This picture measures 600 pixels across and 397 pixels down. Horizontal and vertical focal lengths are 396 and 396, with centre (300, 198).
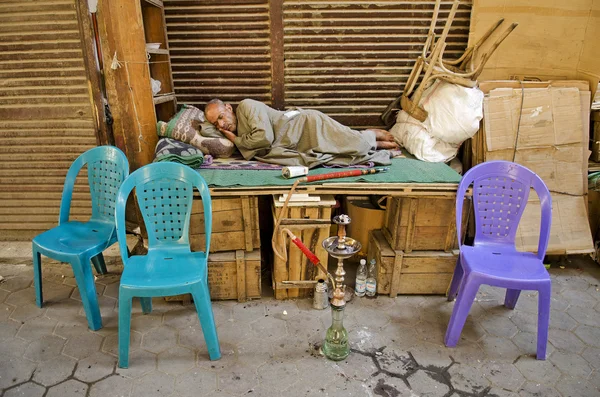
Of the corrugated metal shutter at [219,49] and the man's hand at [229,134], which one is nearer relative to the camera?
the man's hand at [229,134]

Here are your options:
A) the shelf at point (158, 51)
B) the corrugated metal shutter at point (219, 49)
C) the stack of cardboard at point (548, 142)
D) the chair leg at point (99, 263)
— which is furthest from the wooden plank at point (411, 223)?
the chair leg at point (99, 263)

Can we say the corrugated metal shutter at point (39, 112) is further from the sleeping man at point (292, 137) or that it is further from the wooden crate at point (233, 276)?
the wooden crate at point (233, 276)

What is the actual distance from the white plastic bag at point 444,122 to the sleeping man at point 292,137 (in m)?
0.36

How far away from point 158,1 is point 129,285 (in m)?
2.61

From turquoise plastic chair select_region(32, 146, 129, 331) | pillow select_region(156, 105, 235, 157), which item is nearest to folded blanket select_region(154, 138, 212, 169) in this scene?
pillow select_region(156, 105, 235, 157)

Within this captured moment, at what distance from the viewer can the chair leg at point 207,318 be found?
8.20ft

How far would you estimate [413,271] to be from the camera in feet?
10.8

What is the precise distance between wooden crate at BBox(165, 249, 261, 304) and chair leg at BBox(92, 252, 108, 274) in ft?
2.65

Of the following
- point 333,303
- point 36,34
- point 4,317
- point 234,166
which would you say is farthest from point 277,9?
point 4,317

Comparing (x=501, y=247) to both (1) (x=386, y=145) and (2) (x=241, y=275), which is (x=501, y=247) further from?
(2) (x=241, y=275)

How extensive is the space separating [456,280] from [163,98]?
3049 mm

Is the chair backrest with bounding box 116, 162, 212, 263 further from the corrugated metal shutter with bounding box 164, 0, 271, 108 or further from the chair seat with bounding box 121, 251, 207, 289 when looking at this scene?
the corrugated metal shutter with bounding box 164, 0, 271, 108

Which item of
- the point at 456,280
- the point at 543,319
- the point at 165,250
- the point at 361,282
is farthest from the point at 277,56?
A: the point at 543,319

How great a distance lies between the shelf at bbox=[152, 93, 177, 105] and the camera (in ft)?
11.6
